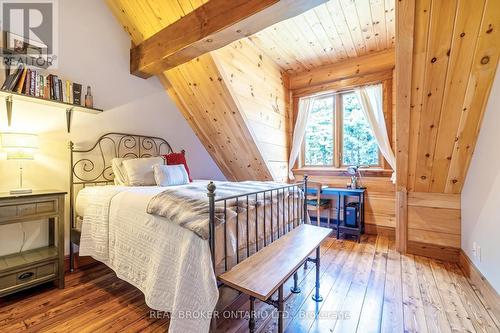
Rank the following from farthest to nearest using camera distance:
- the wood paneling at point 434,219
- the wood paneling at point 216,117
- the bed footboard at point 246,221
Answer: the wood paneling at point 216,117 < the wood paneling at point 434,219 < the bed footboard at point 246,221

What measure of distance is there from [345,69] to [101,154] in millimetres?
3640

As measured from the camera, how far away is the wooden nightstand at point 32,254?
1769 millimetres

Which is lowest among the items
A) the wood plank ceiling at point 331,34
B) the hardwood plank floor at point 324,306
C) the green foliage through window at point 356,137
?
the hardwood plank floor at point 324,306

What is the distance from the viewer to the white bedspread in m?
1.28

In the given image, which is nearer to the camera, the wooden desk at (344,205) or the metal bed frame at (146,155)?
the metal bed frame at (146,155)

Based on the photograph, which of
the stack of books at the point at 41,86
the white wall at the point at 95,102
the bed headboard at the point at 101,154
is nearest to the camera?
the stack of books at the point at 41,86

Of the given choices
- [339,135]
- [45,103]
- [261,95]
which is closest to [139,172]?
[45,103]

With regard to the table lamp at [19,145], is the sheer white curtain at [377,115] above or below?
above

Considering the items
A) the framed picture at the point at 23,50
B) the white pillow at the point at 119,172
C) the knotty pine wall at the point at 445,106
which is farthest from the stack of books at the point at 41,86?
the knotty pine wall at the point at 445,106

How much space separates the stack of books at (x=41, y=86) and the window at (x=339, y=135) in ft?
11.0

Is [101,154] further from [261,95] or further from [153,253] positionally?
[261,95]

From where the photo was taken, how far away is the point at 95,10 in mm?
2590

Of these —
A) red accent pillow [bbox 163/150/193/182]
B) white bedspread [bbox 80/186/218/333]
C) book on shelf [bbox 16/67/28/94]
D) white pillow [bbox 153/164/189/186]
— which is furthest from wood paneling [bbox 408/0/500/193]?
book on shelf [bbox 16/67/28/94]

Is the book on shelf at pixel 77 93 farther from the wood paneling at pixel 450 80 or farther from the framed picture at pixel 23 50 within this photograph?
the wood paneling at pixel 450 80
